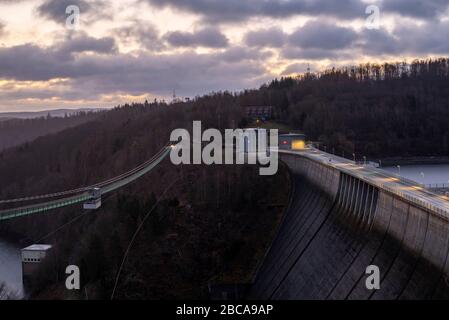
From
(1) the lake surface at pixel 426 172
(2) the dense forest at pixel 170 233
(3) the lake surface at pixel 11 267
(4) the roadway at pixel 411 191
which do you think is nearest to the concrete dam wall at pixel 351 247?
(4) the roadway at pixel 411 191

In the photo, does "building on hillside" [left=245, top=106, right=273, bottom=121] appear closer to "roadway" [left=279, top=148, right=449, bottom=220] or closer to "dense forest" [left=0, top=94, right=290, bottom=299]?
"dense forest" [left=0, top=94, right=290, bottom=299]

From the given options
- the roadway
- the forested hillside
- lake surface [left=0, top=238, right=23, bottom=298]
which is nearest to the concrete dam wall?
the roadway

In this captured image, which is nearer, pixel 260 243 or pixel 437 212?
pixel 437 212

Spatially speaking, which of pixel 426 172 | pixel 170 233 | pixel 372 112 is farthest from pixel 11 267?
pixel 372 112

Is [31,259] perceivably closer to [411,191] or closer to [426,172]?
[411,191]

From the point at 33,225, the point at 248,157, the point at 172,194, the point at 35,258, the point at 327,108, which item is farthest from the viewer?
the point at 327,108

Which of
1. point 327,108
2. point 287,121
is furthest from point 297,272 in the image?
point 327,108

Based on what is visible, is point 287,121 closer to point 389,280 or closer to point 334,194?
point 334,194
